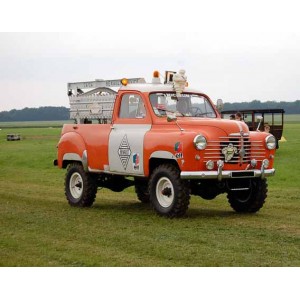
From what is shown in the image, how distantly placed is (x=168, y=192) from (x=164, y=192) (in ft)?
0.32

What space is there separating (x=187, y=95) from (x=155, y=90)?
71 centimetres

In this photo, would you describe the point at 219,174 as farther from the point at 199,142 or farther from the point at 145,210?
the point at 145,210

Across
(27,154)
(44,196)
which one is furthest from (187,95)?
(27,154)

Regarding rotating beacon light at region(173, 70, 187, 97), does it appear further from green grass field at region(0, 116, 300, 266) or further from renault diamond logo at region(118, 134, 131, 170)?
green grass field at region(0, 116, 300, 266)

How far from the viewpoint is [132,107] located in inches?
523

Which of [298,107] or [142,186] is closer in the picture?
[142,186]

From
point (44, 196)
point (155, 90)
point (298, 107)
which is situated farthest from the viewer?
point (298, 107)

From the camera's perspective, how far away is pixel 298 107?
541ft

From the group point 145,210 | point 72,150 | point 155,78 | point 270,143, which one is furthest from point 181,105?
point 72,150

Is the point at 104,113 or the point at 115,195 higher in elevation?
the point at 104,113

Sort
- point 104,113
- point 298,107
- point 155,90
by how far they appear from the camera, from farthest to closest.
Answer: point 298,107
point 104,113
point 155,90

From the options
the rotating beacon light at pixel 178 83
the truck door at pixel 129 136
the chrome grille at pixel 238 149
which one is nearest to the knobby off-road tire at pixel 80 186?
the truck door at pixel 129 136

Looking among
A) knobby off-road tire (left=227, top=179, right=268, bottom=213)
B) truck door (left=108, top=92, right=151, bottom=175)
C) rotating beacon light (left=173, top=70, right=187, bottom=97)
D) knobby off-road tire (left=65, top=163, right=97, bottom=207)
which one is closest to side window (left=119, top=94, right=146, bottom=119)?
truck door (left=108, top=92, right=151, bottom=175)

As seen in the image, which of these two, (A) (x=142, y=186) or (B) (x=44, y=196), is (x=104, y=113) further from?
(B) (x=44, y=196)
